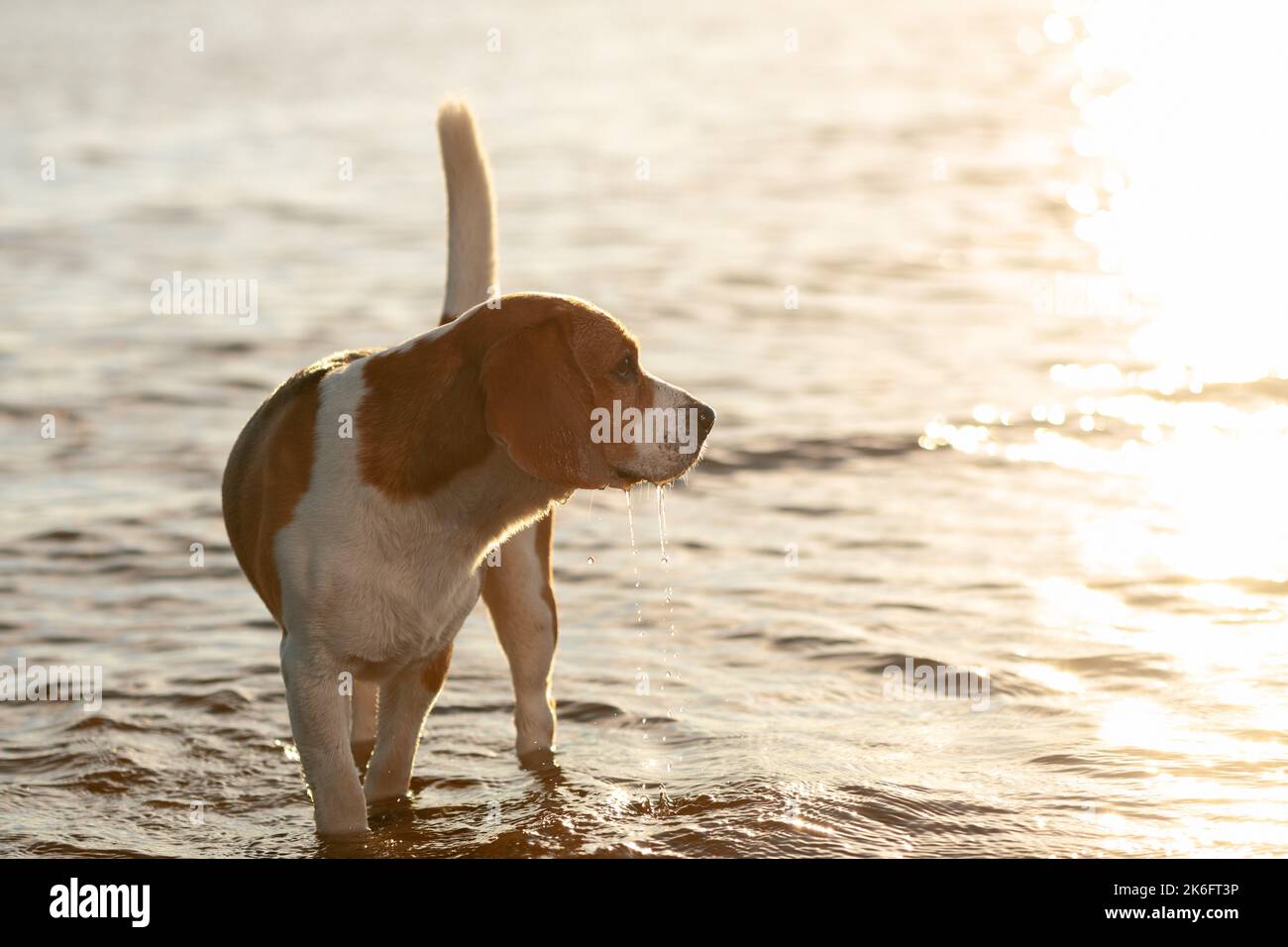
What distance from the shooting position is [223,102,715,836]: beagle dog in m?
5.38

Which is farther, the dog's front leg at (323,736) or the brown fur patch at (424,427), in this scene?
the dog's front leg at (323,736)

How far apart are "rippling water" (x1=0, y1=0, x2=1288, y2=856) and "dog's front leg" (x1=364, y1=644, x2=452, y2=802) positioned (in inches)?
8.9

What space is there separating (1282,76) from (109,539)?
21408 millimetres

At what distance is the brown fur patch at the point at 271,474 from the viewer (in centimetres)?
559

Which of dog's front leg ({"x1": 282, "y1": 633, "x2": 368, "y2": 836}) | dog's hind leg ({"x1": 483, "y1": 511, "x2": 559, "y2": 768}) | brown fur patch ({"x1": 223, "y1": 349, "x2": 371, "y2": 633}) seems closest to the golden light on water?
dog's hind leg ({"x1": 483, "y1": 511, "x2": 559, "y2": 768})

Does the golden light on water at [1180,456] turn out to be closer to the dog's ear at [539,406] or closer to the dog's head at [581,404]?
the dog's head at [581,404]

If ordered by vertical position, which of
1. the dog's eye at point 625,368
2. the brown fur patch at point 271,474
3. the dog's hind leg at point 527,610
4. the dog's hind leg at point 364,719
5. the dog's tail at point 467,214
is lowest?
the dog's hind leg at point 364,719

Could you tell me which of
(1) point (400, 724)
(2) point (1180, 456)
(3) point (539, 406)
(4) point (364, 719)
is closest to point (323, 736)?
(1) point (400, 724)

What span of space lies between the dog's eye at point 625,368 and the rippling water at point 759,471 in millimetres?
1614

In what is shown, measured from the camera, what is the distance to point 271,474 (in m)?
5.65

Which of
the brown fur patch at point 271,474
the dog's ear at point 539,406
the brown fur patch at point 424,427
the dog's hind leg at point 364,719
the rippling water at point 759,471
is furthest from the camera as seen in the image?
the dog's hind leg at point 364,719

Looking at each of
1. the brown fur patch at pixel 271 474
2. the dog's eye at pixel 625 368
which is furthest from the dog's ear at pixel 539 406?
the brown fur patch at pixel 271 474

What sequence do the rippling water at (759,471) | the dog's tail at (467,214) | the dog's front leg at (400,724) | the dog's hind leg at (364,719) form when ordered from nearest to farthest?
the dog's front leg at (400,724) → the rippling water at (759,471) → the dog's tail at (467,214) → the dog's hind leg at (364,719)

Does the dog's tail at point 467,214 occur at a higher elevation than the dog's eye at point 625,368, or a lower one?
higher
